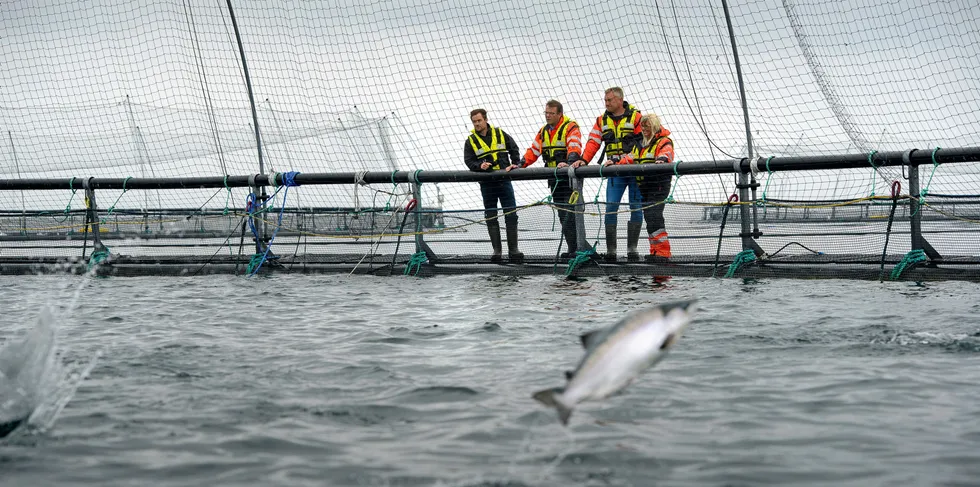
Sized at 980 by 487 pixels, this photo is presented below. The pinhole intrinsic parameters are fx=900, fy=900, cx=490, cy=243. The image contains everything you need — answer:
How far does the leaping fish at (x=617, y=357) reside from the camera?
2479mm

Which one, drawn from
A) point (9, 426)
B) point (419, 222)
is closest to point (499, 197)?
point (419, 222)

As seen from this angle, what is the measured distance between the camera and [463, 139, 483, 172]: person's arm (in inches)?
418

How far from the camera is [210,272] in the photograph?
36.5ft

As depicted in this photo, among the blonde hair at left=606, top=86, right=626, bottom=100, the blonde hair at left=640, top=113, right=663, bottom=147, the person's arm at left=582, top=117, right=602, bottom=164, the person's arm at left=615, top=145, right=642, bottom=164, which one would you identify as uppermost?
the blonde hair at left=606, top=86, right=626, bottom=100

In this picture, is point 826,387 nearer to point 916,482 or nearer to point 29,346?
point 916,482

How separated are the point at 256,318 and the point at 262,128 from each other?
6134 millimetres

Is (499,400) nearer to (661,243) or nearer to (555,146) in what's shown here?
(661,243)

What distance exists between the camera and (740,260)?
30.1 feet


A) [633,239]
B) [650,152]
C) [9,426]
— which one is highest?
[650,152]

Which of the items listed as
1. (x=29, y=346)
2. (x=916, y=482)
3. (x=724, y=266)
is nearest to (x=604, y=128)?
(x=724, y=266)

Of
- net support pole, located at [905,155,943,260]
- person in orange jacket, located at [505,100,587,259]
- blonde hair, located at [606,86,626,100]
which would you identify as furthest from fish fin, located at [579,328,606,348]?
blonde hair, located at [606,86,626,100]

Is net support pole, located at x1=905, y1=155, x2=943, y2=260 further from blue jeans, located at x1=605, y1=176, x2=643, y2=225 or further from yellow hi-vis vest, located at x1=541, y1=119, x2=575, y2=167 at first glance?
yellow hi-vis vest, located at x1=541, y1=119, x2=575, y2=167

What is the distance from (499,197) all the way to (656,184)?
1799 mm

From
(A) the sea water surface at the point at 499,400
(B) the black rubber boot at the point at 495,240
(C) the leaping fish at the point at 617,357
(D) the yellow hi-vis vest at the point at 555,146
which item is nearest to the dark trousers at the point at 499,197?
(B) the black rubber boot at the point at 495,240
